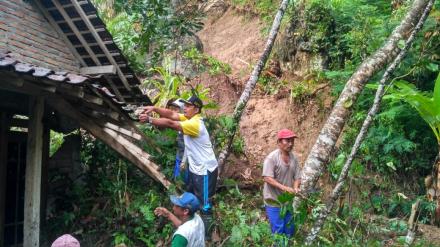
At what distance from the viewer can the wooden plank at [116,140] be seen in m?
6.23

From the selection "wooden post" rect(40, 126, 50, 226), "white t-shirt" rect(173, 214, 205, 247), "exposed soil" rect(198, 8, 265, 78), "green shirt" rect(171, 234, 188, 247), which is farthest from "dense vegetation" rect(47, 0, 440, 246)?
"exposed soil" rect(198, 8, 265, 78)

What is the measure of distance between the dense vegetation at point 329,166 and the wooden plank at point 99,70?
2.52 ft

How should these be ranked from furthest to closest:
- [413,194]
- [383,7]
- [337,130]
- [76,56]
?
[383,7]
[413,194]
[76,56]
[337,130]

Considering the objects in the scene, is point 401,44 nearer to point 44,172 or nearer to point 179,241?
point 179,241

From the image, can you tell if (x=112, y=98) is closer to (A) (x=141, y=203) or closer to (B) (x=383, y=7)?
(A) (x=141, y=203)

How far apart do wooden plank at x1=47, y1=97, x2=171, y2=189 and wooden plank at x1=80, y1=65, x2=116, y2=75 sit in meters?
1.39

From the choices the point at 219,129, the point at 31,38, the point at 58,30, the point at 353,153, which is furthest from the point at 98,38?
the point at 353,153

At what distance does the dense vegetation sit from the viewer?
639 centimetres

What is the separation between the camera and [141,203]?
676cm

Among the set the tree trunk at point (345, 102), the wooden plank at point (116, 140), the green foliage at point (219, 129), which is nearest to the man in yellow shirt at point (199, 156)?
A: the wooden plank at point (116, 140)

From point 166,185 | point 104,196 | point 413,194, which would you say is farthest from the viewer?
point 413,194

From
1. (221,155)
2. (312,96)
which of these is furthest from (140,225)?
(312,96)

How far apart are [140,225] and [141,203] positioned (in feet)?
1.06

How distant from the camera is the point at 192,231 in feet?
13.6
